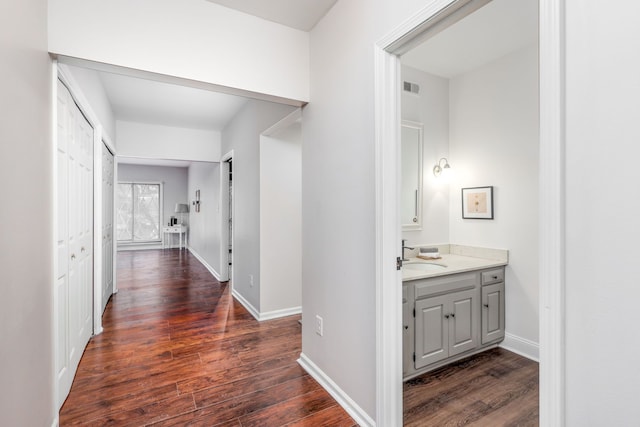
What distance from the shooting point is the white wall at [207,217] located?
5695 mm

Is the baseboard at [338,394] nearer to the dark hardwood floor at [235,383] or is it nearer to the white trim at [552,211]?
the dark hardwood floor at [235,383]

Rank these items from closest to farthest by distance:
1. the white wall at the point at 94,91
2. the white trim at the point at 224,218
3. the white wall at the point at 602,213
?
1. the white wall at the point at 602,213
2. the white wall at the point at 94,91
3. the white trim at the point at 224,218

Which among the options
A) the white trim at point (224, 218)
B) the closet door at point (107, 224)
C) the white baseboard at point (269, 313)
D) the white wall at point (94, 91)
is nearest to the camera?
the white wall at point (94, 91)

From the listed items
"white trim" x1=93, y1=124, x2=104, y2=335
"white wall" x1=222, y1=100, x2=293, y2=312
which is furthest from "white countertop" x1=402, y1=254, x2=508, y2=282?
"white trim" x1=93, y1=124, x2=104, y2=335

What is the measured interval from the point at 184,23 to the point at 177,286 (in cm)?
407

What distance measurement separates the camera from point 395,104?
1630 millimetres

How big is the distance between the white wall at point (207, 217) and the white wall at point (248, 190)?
48.6 inches

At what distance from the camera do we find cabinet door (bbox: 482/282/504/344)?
2.59 metres

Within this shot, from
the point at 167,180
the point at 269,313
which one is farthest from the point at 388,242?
the point at 167,180

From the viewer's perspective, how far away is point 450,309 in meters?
2.35

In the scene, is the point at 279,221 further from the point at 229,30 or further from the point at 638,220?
the point at 638,220

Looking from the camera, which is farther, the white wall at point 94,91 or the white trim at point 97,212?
the white trim at point 97,212

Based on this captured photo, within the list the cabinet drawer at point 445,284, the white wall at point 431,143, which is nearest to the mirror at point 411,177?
the white wall at point 431,143

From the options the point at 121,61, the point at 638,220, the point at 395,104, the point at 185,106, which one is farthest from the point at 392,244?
the point at 185,106
